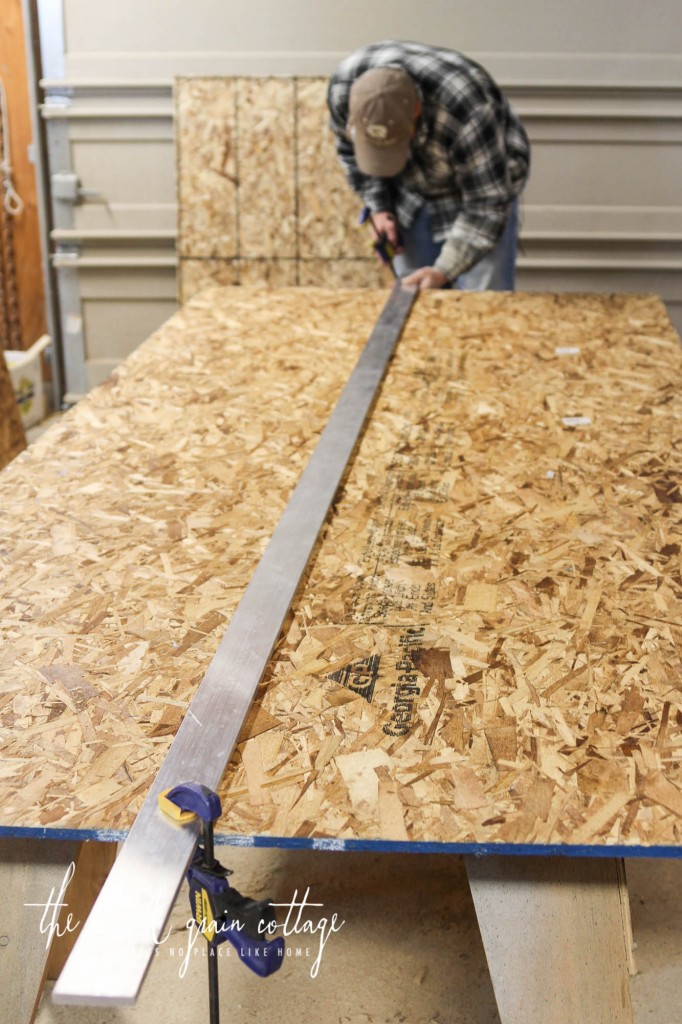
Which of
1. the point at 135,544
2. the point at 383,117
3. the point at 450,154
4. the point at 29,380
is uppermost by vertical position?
the point at 383,117

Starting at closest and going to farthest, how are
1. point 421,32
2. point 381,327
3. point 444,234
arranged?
point 381,327
point 444,234
point 421,32

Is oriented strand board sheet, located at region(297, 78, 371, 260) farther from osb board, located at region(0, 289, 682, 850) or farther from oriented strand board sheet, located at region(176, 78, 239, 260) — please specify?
osb board, located at region(0, 289, 682, 850)

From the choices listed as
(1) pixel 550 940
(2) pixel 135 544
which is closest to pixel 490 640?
(1) pixel 550 940

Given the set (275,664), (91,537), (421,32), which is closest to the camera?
(275,664)

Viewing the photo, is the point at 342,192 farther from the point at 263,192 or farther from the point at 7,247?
the point at 7,247

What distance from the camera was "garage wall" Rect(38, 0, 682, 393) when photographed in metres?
4.41

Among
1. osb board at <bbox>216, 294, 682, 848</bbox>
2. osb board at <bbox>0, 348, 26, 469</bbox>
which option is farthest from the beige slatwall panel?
osb board at <bbox>216, 294, 682, 848</bbox>

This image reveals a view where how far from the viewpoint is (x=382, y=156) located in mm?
3082

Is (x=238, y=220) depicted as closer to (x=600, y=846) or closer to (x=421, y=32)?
(x=421, y=32)

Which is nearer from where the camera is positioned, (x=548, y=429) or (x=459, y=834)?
(x=459, y=834)

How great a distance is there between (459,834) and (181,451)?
1167mm

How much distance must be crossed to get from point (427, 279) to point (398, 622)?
2158 mm

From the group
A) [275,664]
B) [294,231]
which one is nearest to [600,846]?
[275,664]

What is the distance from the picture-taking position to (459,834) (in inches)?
41.4
